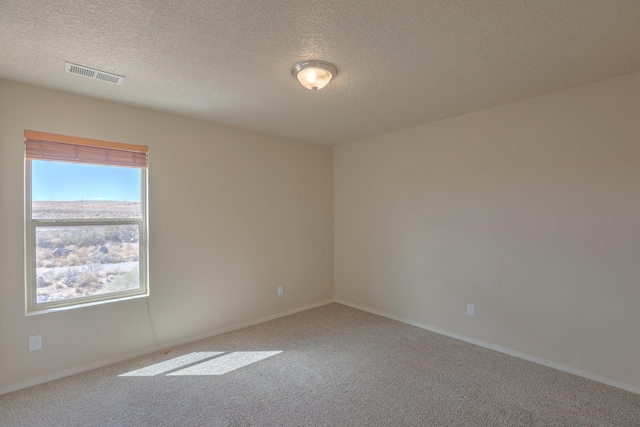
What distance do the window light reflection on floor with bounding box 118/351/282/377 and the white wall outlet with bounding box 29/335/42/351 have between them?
706 mm

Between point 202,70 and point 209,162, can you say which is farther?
point 209,162

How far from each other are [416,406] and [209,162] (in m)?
3.15

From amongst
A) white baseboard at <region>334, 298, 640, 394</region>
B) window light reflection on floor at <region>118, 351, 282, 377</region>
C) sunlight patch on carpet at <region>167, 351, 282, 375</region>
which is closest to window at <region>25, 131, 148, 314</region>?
window light reflection on floor at <region>118, 351, 282, 377</region>

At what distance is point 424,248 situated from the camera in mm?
3859

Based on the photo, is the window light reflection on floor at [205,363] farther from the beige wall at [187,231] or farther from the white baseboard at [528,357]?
the white baseboard at [528,357]

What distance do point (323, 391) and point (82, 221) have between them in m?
2.63

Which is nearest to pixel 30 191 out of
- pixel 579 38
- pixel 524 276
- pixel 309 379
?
pixel 309 379

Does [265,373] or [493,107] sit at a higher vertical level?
[493,107]

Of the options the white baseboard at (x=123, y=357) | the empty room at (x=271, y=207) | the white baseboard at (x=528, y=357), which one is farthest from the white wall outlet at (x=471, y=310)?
the white baseboard at (x=123, y=357)

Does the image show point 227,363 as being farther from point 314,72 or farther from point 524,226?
point 524,226

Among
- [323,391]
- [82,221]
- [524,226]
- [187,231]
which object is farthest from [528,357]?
[82,221]

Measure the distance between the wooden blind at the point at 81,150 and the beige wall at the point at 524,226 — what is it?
294 centimetres

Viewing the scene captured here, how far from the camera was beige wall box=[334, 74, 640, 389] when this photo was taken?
2551 millimetres

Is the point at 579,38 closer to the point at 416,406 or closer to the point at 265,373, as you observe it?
the point at 416,406
